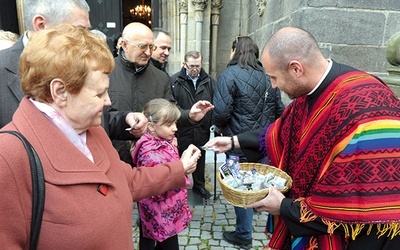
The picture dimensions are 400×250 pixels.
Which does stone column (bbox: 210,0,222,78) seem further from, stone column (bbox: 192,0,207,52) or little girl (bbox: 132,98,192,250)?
little girl (bbox: 132,98,192,250)

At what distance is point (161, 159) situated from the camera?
7.52 feet

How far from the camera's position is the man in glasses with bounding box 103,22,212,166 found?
274 cm

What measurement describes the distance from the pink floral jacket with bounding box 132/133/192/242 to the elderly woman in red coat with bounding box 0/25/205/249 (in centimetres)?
102

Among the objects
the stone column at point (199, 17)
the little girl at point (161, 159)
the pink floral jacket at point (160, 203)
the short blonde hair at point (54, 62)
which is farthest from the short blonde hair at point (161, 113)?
the stone column at point (199, 17)

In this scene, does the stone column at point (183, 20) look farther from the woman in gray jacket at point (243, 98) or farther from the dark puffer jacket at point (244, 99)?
the dark puffer jacket at point (244, 99)

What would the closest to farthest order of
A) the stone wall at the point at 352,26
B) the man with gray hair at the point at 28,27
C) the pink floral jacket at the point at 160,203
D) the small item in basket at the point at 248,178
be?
the man with gray hair at the point at 28,27 < the small item in basket at the point at 248,178 < the pink floral jacket at the point at 160,203 < the stone wall at the point at 352,26

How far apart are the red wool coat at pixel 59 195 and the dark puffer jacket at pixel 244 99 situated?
2.22 m

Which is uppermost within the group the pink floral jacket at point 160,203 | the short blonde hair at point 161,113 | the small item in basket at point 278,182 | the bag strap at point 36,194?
the bag strap at point 36,194

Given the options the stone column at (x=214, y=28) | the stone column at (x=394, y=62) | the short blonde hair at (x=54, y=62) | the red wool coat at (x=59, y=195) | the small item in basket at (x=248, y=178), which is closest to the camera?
the red wool coat at (x=59, y=195)

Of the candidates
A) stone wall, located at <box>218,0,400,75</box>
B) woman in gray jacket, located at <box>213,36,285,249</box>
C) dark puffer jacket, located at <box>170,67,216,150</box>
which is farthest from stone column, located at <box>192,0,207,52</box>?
woman in gray jacket, located at <box>213,36,285,249</box>

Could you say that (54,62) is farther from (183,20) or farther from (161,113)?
(183,20)

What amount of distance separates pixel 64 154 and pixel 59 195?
149mm

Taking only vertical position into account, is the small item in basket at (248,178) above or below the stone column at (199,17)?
below

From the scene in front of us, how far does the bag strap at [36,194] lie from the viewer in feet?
3.17
